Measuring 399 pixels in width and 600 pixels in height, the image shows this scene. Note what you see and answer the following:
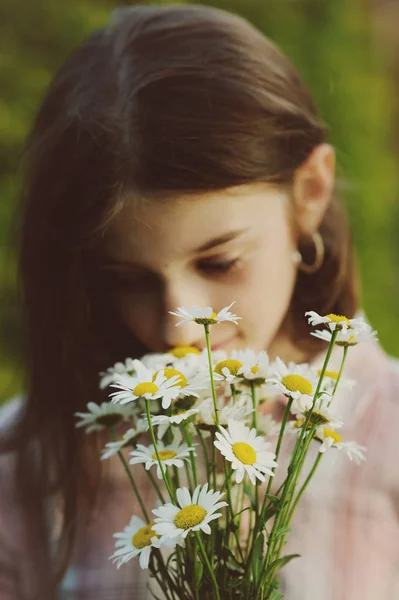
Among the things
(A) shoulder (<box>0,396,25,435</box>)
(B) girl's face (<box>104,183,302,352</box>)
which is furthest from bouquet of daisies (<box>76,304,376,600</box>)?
(A) shoulder (<box>0,396,25,435</box>)

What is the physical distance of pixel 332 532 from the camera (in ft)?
2.14

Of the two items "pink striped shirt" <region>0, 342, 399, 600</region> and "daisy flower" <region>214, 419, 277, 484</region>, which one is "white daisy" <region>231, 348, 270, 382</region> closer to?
"daisy flower" <region>214, 419, 277, 484</region>

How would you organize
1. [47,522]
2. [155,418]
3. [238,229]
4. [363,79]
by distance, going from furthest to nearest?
[363,79]
[47,522]
[238,229]
[155,418]

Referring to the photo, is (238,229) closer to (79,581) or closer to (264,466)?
(264,466)

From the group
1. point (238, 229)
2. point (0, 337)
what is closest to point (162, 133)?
point (238, 229)

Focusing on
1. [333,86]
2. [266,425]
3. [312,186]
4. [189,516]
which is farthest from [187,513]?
[333,86]

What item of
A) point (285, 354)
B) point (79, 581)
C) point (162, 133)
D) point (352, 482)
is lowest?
point (79, 581)

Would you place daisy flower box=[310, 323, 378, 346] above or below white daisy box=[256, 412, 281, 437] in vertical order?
above

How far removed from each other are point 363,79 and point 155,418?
53.9 inches

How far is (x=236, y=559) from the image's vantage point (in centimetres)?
43

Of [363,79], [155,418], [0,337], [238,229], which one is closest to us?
[155,418]

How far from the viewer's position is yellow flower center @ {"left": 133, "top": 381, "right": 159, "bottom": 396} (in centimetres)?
39

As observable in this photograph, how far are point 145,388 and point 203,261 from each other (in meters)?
0.21

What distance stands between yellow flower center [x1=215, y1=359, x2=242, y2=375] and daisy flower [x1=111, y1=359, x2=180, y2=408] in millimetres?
27
